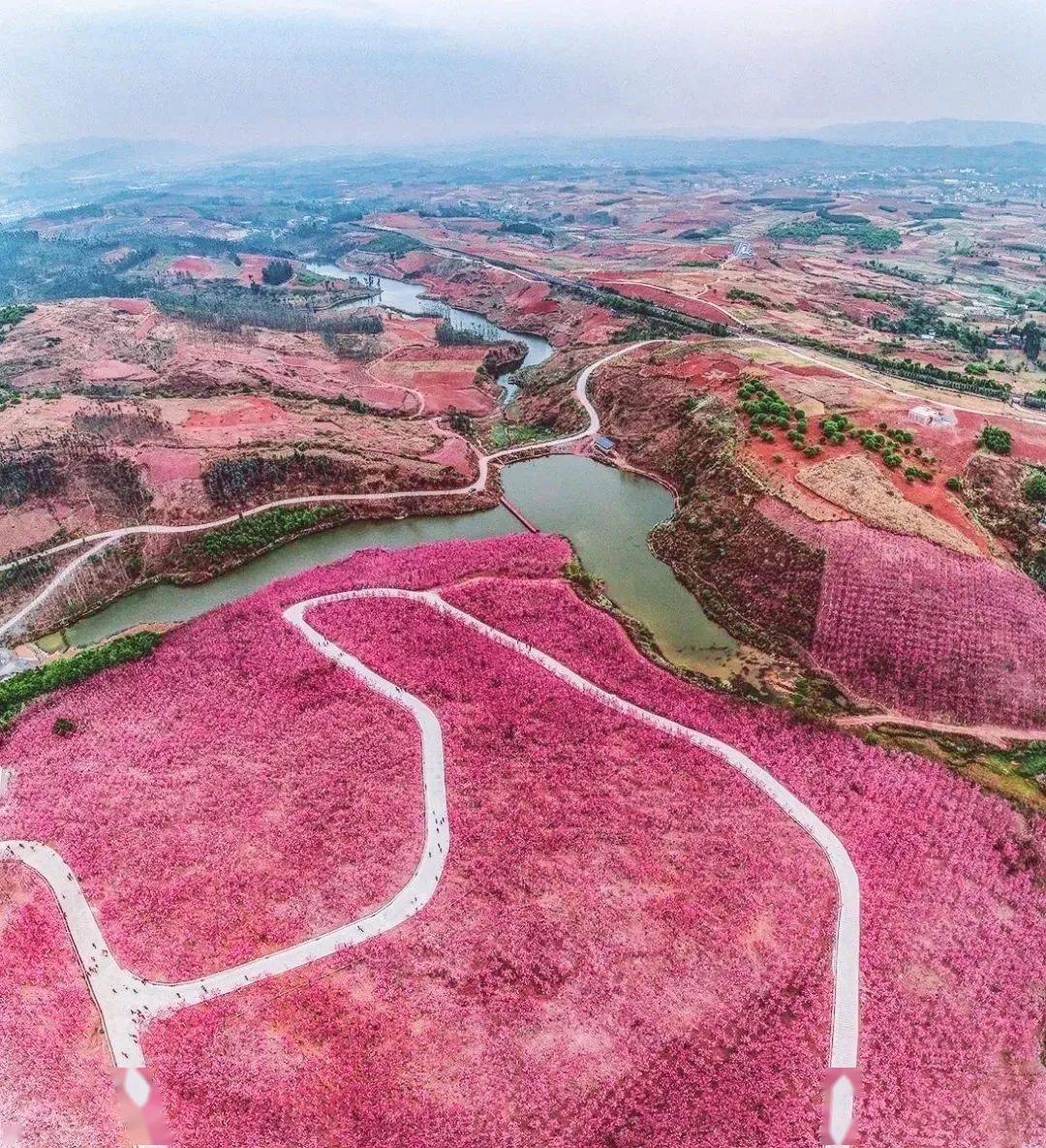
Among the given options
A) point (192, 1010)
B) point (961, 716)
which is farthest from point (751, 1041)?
point (961, 716)

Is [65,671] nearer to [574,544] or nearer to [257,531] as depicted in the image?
[257,531]

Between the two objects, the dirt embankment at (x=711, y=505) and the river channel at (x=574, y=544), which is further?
the river channel at (x=574, y=544)

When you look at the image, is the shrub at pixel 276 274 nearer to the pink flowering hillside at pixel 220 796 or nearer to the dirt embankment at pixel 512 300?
the dirt embankment at pixel 512 300

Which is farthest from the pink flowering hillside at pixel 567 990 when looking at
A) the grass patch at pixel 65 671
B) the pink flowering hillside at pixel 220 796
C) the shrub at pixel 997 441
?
the shrub at pixel 997 441

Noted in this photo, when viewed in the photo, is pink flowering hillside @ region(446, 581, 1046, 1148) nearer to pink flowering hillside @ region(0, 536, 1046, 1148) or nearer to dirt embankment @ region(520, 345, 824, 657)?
pink flowering hillside @ region(0, 536, 1046, 1148)

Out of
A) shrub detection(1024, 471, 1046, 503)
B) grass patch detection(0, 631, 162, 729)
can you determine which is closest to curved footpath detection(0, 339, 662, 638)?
grass patch detection(0, 631, 162, 729)

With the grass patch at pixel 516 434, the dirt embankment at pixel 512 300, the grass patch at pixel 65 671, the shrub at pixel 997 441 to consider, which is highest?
the dirt embankment at pixel 512 300
